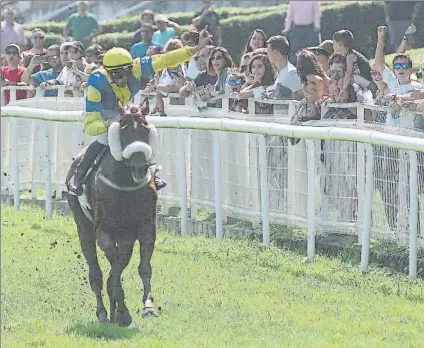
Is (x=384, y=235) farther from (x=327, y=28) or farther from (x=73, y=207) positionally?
(x=327, y=28)

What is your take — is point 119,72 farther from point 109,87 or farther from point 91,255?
point 91,255

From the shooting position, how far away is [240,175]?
41.7 ft

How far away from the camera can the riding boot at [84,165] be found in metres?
9.97

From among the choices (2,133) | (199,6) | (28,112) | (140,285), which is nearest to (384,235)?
(140,285)

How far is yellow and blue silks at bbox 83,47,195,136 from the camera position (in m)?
9.88

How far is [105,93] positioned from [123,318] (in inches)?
65.1

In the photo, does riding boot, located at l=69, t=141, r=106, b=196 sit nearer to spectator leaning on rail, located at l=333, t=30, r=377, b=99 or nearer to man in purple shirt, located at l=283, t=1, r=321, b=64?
spectator leaning on rail, located at l=333, t=30, r=377, b=99

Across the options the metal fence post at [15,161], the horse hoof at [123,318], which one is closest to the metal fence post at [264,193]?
the horse hoof at [123,318]

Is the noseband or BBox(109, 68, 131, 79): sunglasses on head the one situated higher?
BBox(109, 68, 131, 79): sunglasses on head

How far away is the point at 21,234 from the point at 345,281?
3867 millimetres

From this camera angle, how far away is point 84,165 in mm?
9969

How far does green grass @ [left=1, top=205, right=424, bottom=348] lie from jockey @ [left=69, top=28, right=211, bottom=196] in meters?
0.92

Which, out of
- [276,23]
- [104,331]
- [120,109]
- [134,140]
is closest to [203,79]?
[120,109]

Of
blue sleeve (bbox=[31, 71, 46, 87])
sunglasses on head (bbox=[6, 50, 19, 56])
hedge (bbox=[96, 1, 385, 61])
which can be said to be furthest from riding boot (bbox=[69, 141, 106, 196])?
hedge (bbox=[96, 1, 385, 61])
